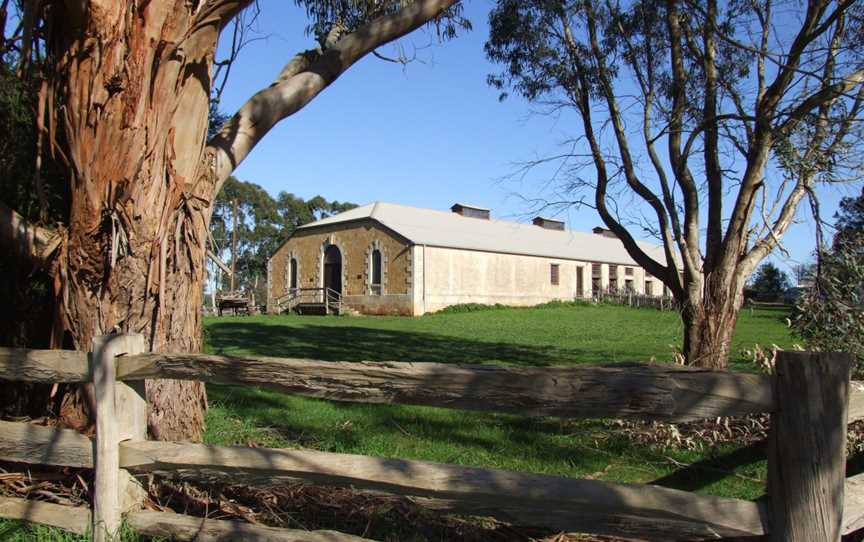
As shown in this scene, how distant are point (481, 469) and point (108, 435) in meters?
2.05

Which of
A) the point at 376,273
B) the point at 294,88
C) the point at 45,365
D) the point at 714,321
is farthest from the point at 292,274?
the point at 45,365

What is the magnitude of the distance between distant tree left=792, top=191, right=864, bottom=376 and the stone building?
85.7ft

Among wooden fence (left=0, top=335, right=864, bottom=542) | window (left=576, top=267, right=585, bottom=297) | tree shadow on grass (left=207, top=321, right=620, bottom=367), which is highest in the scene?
window (left=576, top=267, right=585, bottom=297)

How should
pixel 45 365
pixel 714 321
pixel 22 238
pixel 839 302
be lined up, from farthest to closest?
pixel 714 321 → pixel 839 302 → pixel 22 238 → pixel 45 365

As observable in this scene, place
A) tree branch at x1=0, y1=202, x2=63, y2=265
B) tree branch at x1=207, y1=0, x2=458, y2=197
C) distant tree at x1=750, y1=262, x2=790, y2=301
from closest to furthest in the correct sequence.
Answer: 1. tree branch at x1=0, y1=202, x2=63, y2=265
2. tree branch at x1=207, y1=0, x2=458, y2=197
3. distant tree at x1=750, y1=262, x2=790, y2=301

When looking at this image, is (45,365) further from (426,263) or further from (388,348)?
(426,263)

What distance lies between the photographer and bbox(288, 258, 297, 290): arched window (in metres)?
40.1

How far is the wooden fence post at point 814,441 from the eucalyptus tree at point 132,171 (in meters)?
3.97

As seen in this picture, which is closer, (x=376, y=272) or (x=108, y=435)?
(x=108, y=435)

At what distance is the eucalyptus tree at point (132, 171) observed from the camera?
15.2ft

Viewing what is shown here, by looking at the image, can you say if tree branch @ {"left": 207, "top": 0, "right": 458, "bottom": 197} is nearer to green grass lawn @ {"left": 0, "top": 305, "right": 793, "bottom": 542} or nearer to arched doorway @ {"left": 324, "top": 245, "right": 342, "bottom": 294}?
green grass lawn @ {"left": 0, "top": 305, "right": 793, "bottom": 542}

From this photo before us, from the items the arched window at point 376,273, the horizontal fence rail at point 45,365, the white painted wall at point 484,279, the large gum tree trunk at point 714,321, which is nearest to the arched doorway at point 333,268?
the arched window at point 376,273

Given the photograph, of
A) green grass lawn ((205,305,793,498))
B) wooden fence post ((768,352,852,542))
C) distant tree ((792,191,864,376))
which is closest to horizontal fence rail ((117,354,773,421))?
wooden fence post ((768,352,852,542))

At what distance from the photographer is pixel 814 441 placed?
255cm
